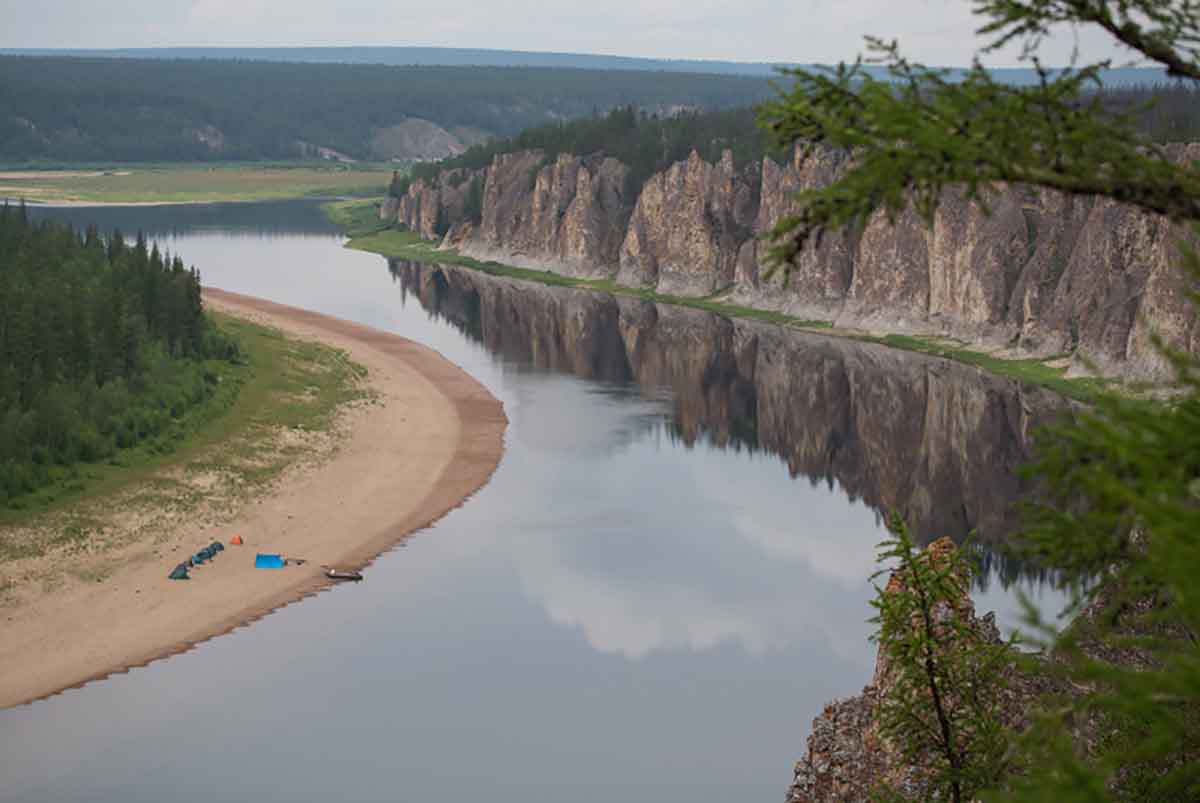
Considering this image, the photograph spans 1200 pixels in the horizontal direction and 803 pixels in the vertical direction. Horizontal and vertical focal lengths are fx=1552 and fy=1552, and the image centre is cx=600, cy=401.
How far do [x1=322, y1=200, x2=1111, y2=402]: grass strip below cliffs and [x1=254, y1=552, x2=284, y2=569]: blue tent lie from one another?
82.4ft

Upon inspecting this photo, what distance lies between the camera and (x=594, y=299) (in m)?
124

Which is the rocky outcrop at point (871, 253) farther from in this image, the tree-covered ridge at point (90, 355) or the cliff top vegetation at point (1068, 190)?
the cliff top vegetation at point (1068, 190)

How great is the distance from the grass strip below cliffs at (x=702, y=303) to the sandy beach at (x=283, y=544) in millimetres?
24436

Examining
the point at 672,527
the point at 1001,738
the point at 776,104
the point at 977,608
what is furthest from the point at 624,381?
the point at 776,104

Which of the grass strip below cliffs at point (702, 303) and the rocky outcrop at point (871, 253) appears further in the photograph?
the grass strip below cliffs at point (702, 303)

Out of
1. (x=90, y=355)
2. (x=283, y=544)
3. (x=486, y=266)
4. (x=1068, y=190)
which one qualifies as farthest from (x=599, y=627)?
(x=486, y=266)

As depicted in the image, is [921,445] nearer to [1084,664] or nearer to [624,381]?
[624,381]

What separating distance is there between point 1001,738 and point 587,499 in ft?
142

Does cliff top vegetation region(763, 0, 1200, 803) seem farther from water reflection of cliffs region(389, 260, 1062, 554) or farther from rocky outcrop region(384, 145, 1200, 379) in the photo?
rocky outcrop region(384, 145, 1200, 379)

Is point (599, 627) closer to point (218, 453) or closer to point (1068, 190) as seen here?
point (218, 453)

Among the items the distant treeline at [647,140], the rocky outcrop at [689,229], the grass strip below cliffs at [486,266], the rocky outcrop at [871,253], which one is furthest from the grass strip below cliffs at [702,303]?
the distant treeline at [647,140]

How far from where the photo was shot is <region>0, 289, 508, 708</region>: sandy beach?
Answer: 41.4 meters

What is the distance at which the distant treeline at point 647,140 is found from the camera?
441 ft

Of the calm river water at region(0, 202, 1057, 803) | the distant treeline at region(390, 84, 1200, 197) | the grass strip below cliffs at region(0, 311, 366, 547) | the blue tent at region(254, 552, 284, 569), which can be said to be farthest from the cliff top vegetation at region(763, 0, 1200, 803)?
the distant treeline at region(390, 84, 1200, 197)
